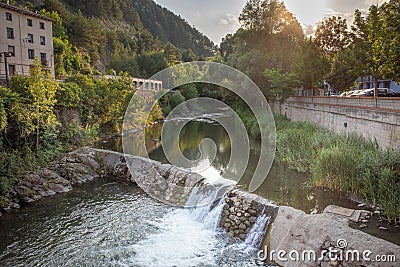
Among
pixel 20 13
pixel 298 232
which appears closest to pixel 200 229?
pixel 298 232

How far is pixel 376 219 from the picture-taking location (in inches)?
341

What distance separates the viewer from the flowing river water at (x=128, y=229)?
Result: 816 centimetres

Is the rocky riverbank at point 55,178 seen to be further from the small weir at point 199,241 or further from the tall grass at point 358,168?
the tall grass at point 358,168

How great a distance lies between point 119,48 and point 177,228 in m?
61.8

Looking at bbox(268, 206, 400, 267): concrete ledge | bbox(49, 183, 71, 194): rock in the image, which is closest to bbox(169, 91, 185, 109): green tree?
bbox(49, 183, 71, 194): rock

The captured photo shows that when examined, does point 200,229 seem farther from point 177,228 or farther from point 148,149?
point 148,149

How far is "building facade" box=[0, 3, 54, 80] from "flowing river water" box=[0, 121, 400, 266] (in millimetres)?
17781

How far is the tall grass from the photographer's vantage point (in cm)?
927

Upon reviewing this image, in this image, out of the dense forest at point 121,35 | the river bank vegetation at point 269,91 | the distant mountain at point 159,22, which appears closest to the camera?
the river bank vegetation at point 269,91

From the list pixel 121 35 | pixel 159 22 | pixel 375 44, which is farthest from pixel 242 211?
pixel 159 22

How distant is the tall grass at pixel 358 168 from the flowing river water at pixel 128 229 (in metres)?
0.60

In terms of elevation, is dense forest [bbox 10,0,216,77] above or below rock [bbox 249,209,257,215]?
above

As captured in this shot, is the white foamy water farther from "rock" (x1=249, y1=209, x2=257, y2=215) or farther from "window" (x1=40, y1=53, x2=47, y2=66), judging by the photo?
"window" (x1=40, y1=53, x2=47, y2=66)

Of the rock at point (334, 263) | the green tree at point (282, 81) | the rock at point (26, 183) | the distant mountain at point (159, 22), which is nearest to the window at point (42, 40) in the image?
the rock at point (26, 183)
